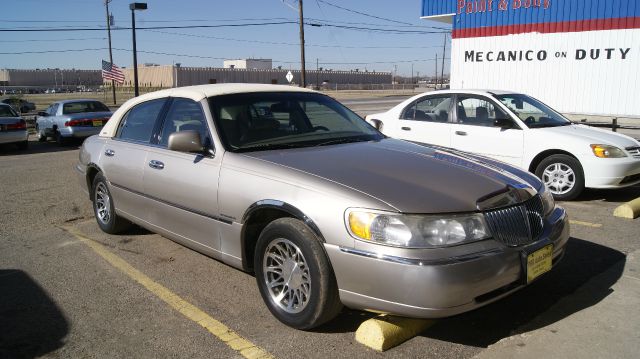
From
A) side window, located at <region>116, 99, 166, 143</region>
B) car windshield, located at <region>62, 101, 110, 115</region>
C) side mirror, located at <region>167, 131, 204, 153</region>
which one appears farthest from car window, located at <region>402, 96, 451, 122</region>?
car windshield, located at <region>62, 101, 110, 115</region>

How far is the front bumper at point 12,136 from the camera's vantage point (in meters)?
14.6

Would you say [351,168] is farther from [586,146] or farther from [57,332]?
[586,146]

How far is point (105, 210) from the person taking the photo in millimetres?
5879

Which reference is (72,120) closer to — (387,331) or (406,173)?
(406,173)

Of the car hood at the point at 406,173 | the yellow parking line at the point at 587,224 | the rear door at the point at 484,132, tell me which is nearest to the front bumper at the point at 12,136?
the rear door at the point at 484,132

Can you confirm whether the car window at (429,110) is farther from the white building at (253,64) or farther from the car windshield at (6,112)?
the white building at (253,64)

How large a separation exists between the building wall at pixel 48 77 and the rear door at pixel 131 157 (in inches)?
5051

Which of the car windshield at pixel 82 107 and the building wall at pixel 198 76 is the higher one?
the building wall at pixel 198 76

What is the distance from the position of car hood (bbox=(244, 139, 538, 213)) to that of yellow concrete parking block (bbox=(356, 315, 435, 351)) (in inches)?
31.8

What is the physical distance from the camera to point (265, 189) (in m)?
3.57

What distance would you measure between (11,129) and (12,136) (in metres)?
0.21

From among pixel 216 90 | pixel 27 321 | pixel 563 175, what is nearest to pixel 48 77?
pixel 563 175

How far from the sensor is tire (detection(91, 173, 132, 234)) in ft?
18.6

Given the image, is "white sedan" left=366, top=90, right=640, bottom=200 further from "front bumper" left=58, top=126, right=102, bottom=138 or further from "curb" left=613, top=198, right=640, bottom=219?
"front bumper" left=58, top=126, right=102, bottom=138
